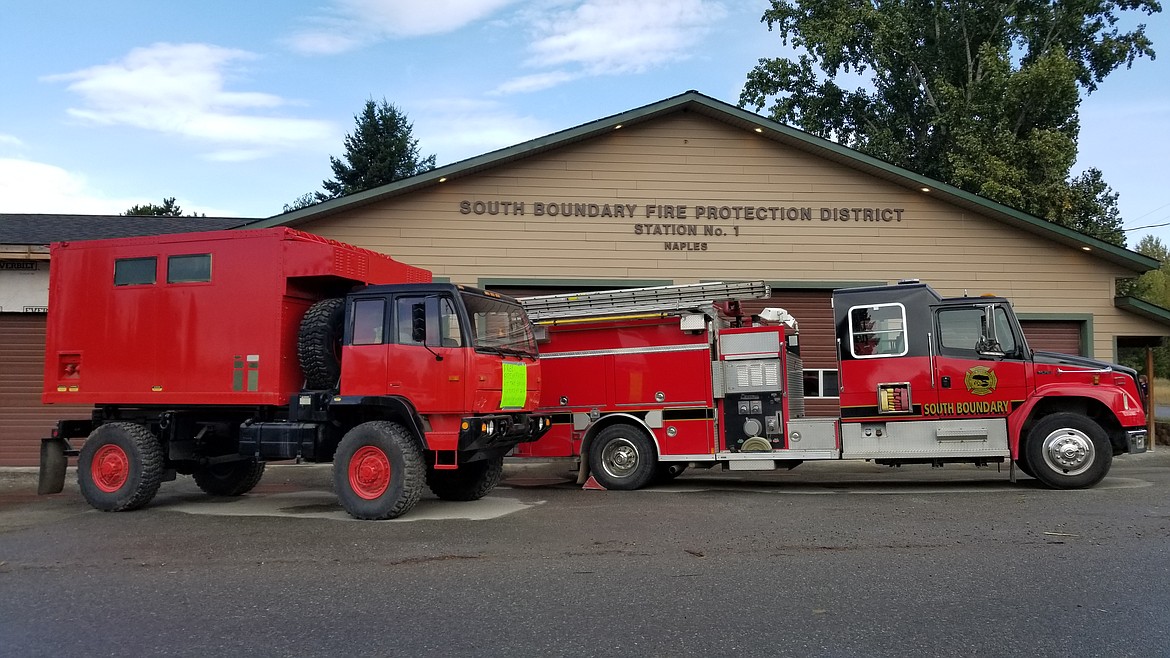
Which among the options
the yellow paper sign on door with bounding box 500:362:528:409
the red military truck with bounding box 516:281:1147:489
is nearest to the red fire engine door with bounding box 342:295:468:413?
the yellow paper sign on door with bounding box 500:362:528:409

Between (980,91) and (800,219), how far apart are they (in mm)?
19530

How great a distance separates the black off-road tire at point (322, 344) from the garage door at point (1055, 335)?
1284 centimetres

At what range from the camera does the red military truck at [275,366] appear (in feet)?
30.5

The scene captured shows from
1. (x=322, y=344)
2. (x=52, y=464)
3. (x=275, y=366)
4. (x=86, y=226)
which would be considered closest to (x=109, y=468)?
(x=52, y=464)

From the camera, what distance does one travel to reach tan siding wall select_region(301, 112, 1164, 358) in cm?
1606

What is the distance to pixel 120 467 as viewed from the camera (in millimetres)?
10219

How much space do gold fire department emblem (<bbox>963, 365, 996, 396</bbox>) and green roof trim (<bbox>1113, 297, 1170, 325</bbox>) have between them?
22.6 feet

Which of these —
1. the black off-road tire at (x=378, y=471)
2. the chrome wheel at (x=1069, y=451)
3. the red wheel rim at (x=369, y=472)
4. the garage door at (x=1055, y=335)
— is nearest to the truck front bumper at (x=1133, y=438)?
the chrome wheel at (x=1069, y=451)

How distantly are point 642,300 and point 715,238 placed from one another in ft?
15.8

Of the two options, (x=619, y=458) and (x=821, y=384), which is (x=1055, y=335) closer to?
(x=821, y=384)

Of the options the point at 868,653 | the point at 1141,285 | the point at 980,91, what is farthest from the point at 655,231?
the point at 1141,285

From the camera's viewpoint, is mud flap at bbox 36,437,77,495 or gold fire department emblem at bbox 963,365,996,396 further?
gold fire department emblem at bbox 963,365,996,396

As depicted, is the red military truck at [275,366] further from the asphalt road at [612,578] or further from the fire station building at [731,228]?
the fire station building at [731,228]

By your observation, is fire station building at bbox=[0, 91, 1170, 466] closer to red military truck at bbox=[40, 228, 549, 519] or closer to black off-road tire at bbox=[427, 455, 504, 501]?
red military truck at bbox=[40, 228, 549, 519]
